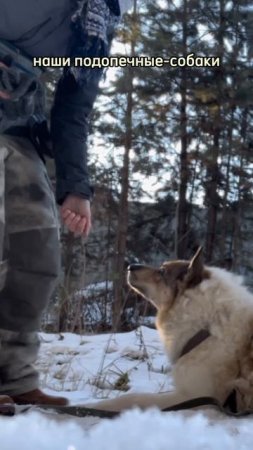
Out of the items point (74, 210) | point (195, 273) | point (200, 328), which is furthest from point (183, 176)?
point (74, 210)

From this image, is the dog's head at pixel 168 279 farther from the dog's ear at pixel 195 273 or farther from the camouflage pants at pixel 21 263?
the camouflage pants at pixel 21 263

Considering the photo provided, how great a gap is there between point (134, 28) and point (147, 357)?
12648 mm

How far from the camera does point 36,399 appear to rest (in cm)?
301

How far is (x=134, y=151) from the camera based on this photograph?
18359mm

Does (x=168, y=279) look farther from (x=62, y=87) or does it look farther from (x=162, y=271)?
(x=62, y=87)

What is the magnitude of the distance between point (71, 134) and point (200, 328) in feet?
4.18

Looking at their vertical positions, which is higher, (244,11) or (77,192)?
(244,11)

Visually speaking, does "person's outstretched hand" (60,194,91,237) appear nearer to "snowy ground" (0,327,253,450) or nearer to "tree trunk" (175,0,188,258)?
"snowy ground" (0,327,253,450)

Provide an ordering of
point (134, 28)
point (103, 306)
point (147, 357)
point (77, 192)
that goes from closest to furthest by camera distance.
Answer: point (77, 192), point (147, 357), point (103, 306), point (134, 28)

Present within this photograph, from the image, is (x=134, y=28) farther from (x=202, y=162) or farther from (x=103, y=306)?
(x=103, y=306)

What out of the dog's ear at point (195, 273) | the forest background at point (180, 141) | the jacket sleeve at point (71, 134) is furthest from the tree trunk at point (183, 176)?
the jacket sleeve at point (71, 134)

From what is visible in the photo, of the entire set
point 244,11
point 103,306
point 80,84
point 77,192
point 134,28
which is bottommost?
point 103,306

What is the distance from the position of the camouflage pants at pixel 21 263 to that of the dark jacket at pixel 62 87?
0.52 ft

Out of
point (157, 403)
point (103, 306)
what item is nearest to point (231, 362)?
point (157, 403)
